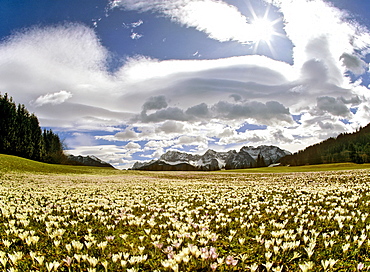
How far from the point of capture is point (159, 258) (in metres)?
4.01

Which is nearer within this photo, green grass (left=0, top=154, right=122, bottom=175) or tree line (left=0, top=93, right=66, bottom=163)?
green grass (left=0, top=154, right=122, bottom=175)

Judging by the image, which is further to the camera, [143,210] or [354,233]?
[143,210]

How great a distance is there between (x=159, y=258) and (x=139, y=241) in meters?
1.06

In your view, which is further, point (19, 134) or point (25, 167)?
point (19, 134)

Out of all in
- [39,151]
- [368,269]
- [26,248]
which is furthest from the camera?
[39,151]

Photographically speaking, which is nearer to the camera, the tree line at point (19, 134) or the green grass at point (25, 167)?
the green grass at point (25, 167)

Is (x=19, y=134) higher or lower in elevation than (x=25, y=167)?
higher

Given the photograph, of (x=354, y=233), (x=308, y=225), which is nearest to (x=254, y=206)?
(x=308, y=225)

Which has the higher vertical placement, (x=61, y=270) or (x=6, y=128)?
Result: (x=6, y=128)

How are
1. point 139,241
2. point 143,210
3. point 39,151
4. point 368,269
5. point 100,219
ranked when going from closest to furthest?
point 368,269 < point 139,241 < point 100,219 < point 143,210 < point 39,151

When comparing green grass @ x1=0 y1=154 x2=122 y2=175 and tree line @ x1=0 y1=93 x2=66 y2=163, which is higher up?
tree line @ x1=0 y1=93 x2=66 y2=163

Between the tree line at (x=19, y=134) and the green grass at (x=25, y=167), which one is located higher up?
the tree line at (x=19, y=134)

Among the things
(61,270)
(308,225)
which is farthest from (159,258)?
(308,225)

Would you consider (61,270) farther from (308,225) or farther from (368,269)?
(308,225)
